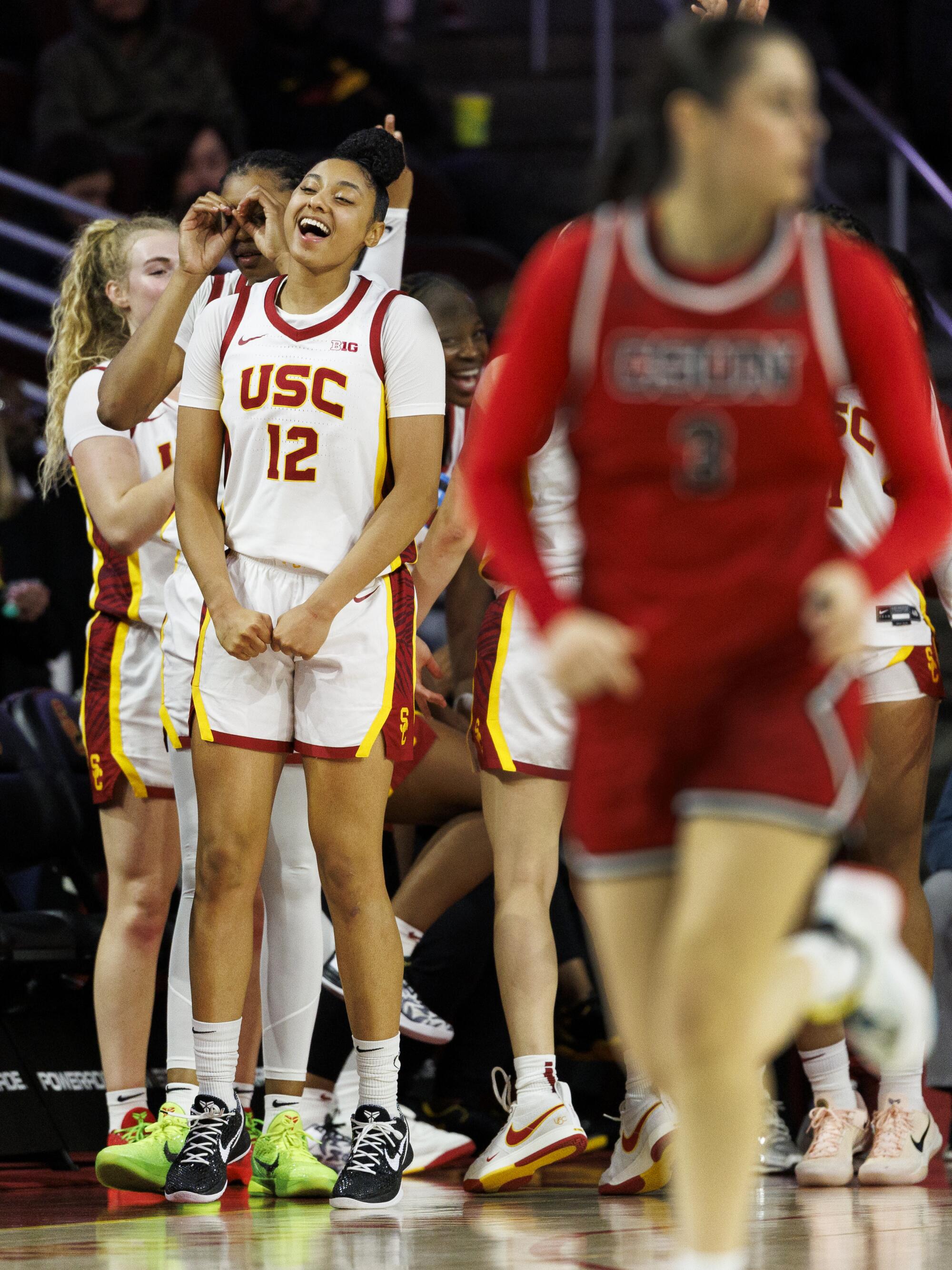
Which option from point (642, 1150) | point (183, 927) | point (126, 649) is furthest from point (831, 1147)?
point (126, 649)

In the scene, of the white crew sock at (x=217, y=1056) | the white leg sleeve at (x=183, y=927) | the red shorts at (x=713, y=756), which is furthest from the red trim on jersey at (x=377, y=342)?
the red shorts at (x=713, y=756)

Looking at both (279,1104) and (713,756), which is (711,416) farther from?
(279,1104)

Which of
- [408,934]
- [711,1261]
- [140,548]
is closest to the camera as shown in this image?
[711,1261]

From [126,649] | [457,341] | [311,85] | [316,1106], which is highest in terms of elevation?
[311,85]

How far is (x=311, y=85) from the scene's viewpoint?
958cm

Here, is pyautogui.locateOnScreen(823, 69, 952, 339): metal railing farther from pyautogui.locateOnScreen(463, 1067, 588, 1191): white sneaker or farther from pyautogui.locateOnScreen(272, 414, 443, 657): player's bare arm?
pyautogui.locateOnScreen(463, 1067, 588, 1191): white sneaker

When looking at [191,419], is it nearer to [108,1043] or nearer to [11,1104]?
[108,1043]

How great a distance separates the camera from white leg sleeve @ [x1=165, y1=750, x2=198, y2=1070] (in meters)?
3.92

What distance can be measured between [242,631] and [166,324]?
0.77 metres

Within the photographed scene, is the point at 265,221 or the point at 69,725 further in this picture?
the point at 69,725

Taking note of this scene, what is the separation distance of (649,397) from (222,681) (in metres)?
1.55

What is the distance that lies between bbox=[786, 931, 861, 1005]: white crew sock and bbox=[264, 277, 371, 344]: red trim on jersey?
1827 millimetres

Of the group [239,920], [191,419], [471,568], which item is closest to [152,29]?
[471,568]

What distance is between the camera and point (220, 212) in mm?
3930
